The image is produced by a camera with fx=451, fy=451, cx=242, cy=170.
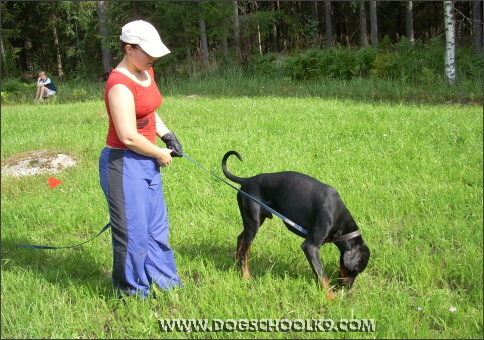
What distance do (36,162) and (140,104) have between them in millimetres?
4380

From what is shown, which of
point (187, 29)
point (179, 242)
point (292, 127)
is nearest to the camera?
point (179, 242)

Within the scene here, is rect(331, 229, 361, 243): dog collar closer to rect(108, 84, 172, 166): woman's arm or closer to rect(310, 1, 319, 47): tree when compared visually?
rect(108, 84, 172, 166): woman's arm

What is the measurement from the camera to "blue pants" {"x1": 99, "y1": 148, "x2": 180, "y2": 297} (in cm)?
313

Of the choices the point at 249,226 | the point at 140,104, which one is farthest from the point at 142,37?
the point at 249,226

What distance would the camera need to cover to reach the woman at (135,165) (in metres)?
2.96

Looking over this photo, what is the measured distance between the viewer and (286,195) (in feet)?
11.9

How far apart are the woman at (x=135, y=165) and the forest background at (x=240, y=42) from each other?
9.27 m

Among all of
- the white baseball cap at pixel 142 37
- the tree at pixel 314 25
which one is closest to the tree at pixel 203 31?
the tree at pixel 314 25

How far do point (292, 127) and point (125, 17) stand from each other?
13.2 m

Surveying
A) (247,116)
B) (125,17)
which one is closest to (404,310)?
(247,116)

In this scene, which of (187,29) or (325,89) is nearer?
(325,89)

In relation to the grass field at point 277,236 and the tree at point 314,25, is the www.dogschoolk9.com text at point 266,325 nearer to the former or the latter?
the grass field at point 277,236

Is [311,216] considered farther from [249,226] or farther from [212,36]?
[212,36]

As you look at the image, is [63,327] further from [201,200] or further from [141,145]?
[201,200]
